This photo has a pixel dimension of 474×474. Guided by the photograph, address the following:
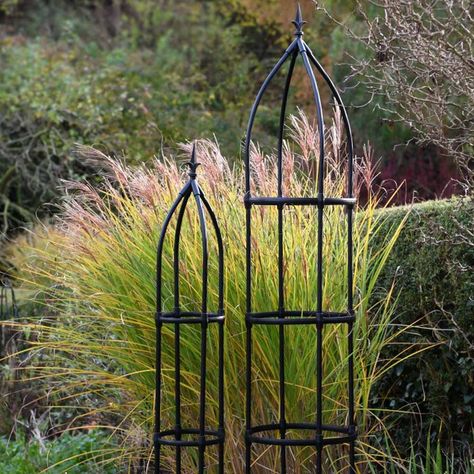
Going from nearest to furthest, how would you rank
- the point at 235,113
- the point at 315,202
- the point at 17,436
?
the point at 315,202 → the point at 17,436 → the point at 235,113

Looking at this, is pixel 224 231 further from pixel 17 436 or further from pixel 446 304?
pixel 17 436

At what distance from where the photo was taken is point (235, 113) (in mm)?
10609

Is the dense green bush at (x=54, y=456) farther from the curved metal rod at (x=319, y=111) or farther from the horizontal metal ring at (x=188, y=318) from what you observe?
the curved metal rod at (x=319, y=111)

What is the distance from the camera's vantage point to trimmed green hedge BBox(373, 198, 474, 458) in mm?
4045

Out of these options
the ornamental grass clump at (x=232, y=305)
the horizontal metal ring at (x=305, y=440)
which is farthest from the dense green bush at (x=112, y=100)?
the horizontal metal ring at (x=305, y=440)

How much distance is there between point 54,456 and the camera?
485 centimetres

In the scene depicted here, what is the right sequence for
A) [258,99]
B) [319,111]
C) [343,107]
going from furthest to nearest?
[343,107] < [258,99] < [319,111]

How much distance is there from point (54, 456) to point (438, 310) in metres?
2.14

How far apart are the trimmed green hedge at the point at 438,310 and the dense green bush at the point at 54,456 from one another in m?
1.55

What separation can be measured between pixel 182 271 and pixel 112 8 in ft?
48.2

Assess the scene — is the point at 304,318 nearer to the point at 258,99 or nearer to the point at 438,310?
the point at 258,99

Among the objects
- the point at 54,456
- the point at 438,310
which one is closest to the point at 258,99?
the point at 438,310

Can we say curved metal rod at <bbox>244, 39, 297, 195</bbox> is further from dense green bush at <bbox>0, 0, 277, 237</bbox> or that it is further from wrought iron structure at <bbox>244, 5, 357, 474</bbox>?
dense green bush at <bbox>0, 0, 277, 237</bbox>

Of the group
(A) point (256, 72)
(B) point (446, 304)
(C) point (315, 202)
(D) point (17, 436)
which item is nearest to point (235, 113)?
(A) point (256, 72)
